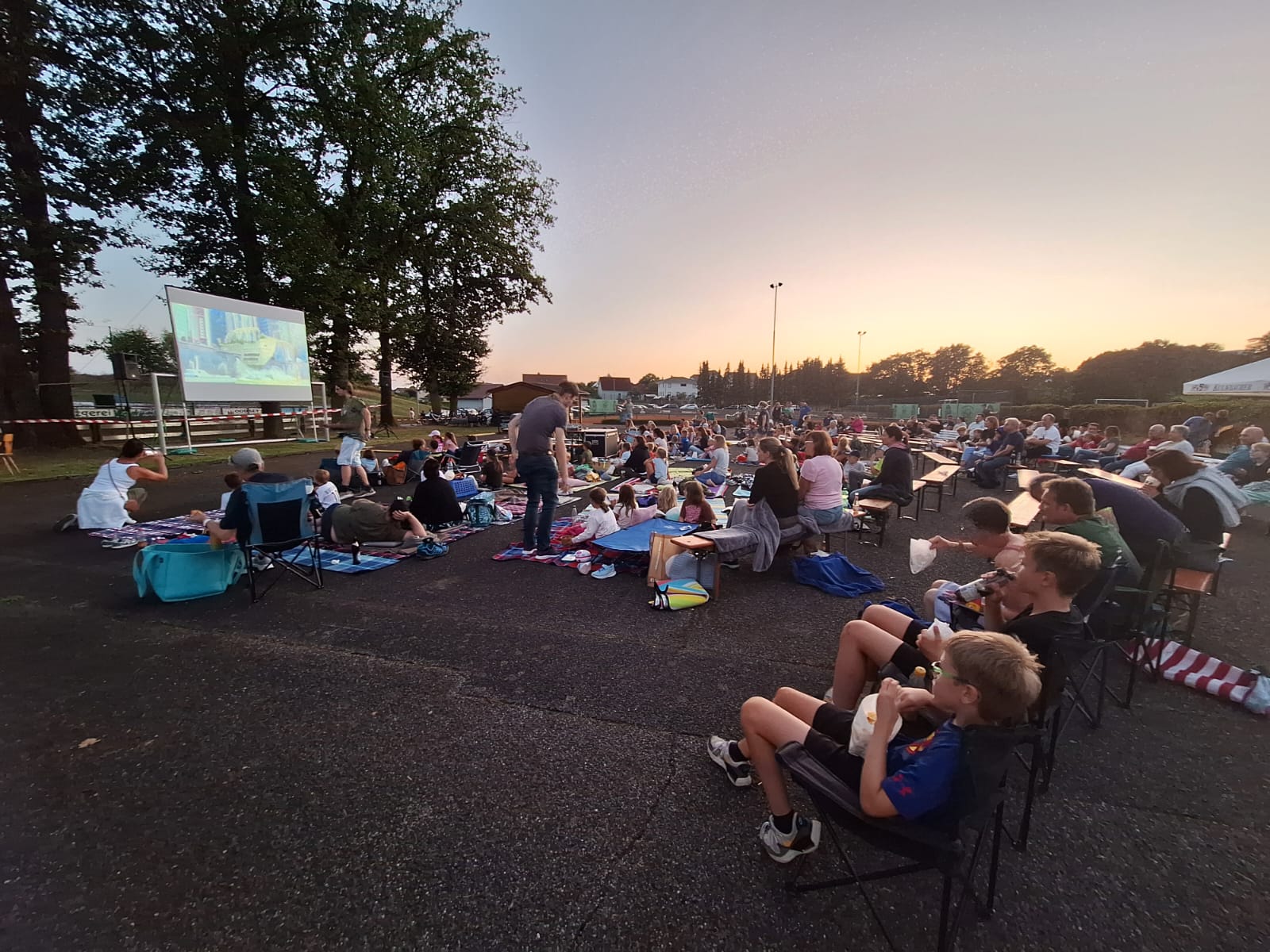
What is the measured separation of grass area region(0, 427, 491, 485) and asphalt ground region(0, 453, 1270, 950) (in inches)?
406

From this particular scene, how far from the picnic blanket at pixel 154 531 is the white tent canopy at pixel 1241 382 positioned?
22926mm

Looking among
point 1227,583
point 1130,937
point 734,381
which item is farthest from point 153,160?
point 734,381

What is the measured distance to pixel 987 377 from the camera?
71.0 meters

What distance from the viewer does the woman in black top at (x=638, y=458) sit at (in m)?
10.8

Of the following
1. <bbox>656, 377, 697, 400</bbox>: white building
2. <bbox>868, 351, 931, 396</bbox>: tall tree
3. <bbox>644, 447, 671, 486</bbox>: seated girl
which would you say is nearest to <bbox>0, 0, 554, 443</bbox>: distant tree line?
<bbox>644, 447, 671, 486</bbox>: seated girl

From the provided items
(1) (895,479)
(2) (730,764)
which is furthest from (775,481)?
(2) (730,764)

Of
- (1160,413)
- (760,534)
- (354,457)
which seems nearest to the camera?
(760,534)

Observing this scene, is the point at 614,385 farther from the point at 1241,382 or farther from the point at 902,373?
the point at 1241,382

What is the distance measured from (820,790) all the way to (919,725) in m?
0.62

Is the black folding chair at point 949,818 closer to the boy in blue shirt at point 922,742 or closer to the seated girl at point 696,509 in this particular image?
the boy in blue shirt at point 922,742

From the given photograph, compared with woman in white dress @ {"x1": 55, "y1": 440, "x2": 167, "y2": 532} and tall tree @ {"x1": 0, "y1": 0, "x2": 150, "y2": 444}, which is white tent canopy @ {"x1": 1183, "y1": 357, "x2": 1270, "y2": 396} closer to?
woman in white dress @ {"x1": 55, "y1": 440, "x2": 167, "y2": 532}

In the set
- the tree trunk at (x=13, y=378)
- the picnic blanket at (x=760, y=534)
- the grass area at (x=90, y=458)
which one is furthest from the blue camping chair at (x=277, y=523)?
the tree trunk at (x=13, y=378)

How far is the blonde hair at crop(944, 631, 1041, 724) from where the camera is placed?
5.02ft

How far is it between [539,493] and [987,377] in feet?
279
